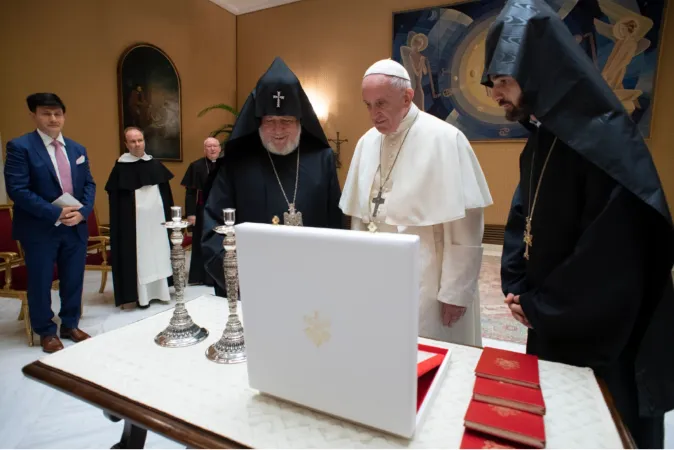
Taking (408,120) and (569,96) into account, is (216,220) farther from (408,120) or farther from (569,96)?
(569,96)

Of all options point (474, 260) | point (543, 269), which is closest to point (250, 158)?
point (474, 260)

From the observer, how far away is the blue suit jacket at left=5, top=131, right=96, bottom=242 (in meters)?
3.26

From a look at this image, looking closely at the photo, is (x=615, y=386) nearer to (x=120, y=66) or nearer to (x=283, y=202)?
(x=283, y=202)

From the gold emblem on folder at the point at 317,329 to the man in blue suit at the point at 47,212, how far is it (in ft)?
10.5

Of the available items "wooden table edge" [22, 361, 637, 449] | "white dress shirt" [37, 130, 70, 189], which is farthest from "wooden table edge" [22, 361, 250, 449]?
"white dress shirt" [37, 130, 70, 189]

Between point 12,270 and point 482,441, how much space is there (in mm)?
4142

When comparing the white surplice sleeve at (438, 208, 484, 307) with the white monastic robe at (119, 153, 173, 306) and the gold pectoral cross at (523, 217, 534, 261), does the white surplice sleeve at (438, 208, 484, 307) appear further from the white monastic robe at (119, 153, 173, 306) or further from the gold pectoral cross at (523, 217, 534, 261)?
the white monastic robe at (119, 153, 173, 306)

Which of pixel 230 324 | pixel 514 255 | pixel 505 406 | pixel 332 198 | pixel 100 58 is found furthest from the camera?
pixel 100 58

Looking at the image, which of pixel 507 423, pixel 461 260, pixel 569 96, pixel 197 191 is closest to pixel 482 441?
pixel 507 423

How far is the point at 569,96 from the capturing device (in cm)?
130

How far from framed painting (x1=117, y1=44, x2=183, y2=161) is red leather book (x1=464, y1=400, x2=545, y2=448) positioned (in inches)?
257

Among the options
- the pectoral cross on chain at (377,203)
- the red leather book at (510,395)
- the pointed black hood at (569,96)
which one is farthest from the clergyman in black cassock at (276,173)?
the red leather book at (510,395)

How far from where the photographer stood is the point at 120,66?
6148 mm

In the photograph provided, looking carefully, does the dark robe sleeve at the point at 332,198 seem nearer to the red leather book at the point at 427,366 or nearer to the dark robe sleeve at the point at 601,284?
the red leather book at the point at 427,366
